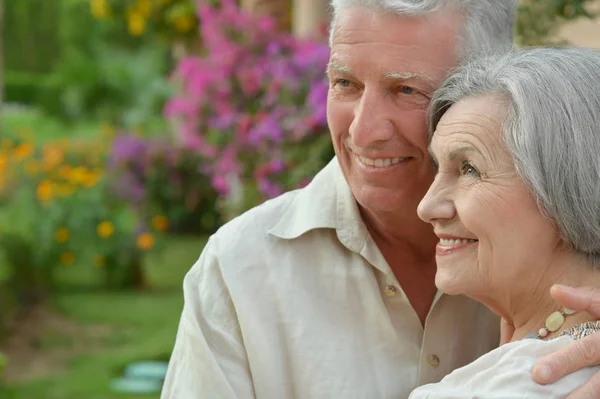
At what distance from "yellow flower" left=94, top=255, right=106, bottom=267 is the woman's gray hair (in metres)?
5.99

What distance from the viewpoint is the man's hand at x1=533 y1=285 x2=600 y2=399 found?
152 cm

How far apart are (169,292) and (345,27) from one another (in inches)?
246

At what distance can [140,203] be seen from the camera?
25.3ft

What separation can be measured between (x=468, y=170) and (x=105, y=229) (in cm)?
560

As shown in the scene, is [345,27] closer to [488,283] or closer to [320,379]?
[488,283]

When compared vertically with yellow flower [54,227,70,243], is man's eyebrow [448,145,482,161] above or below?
above


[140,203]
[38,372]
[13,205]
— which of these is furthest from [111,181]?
[38,372]

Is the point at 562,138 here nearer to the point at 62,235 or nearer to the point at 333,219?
the point at 333,219

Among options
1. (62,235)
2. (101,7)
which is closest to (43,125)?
(101,7)

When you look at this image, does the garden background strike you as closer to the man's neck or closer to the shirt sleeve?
the man's neck

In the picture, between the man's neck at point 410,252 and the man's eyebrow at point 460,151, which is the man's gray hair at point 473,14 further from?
the man's neck at point 410,252

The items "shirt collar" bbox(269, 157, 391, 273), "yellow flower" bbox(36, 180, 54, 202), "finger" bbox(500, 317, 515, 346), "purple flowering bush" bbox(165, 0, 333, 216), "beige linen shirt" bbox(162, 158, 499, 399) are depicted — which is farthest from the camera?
"yellow flower" bbox(36, 180, 54, 202)

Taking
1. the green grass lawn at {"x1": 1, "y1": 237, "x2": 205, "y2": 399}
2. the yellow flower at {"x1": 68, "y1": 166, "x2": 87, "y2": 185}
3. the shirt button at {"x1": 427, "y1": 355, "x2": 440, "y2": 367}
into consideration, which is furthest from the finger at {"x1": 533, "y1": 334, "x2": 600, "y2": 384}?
the yellow flower at {"x1": 68, "y1": 166, "x2": 87, "y2": 185}

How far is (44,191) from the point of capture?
270 inches
